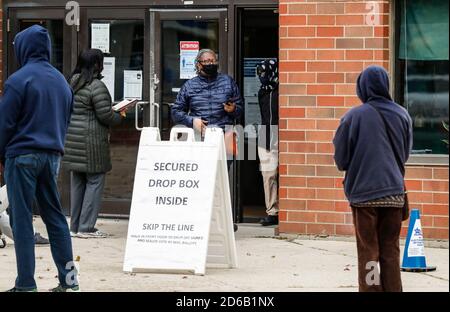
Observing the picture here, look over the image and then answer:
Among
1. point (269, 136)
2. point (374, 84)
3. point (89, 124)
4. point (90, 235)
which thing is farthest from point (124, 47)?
point (374, 84)

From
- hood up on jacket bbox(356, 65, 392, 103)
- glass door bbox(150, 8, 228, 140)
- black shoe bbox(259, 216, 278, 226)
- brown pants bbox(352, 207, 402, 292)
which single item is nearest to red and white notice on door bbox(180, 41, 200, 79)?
glass door bbox(150, 8, 228, 140)

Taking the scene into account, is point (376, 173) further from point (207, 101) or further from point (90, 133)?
point (90, 133)

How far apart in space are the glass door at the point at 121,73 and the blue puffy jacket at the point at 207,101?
133 cm

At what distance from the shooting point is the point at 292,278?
933 cm

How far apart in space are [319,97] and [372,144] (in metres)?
4.13

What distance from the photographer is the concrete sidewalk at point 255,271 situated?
8.86 m

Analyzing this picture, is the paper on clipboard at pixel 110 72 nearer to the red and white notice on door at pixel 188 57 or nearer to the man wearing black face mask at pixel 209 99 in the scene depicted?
the red and white notice on door at pixel 188 57

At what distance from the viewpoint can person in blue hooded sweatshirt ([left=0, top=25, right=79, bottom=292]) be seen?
797 centimetres

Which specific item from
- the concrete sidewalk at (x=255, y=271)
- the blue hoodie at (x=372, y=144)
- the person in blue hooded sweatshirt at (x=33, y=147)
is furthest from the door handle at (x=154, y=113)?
the blue hoodie at (x=372, y=144)

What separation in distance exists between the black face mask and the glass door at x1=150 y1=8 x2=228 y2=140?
1028 mm

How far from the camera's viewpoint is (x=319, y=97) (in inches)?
461

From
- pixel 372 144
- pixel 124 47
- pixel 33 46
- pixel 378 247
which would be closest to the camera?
pixel 372 144
